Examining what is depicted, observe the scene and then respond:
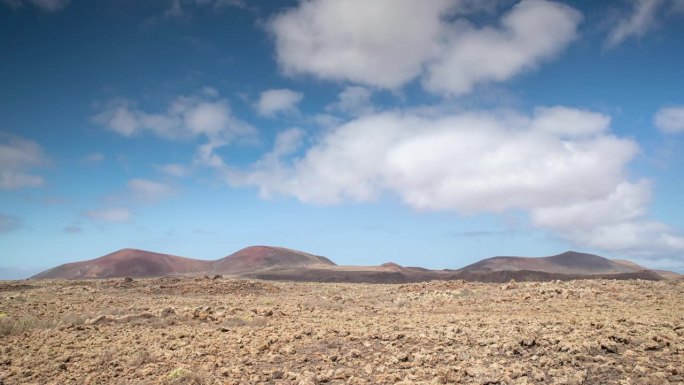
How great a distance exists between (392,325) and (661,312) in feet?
29.5

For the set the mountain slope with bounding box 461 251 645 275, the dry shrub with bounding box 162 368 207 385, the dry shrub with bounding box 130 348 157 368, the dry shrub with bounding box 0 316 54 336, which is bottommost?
the dry shrub with bounding box 162 368 207 385

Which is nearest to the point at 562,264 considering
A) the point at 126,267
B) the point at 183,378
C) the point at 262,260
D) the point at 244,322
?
the point at 262,260

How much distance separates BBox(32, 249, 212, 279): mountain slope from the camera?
79.5m

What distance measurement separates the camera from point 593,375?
7617mm

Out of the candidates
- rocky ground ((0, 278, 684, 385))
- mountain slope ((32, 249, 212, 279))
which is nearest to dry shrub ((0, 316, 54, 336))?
Answer: rocky ground ((0, 278, 684, 385))

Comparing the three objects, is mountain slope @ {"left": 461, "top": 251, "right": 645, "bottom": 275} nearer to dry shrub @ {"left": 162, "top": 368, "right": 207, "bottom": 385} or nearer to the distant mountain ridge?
the distant mountain ridge

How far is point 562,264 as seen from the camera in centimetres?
8375

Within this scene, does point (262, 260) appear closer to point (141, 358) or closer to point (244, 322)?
point (244, 322)

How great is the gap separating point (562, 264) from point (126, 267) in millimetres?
80677

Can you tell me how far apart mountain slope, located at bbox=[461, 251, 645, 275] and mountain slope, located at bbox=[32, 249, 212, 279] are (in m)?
56.0

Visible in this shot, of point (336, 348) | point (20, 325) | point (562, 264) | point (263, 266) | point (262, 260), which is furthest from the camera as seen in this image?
point (262, 260)

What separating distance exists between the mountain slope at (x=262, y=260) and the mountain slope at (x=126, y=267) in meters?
6.25


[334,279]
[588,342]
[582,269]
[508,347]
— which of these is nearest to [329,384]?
[508,347]

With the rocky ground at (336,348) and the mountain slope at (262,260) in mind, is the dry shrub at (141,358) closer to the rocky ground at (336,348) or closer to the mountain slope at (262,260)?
the rocky ground at (336,348)
